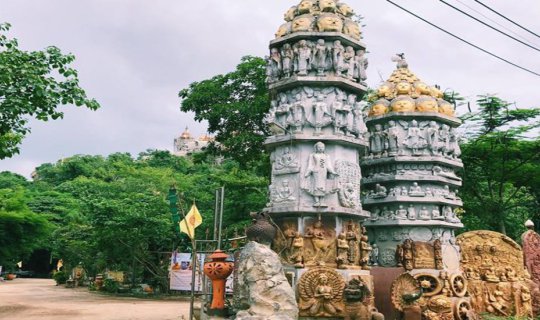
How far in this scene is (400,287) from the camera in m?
12.9

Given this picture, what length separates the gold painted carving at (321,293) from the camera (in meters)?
11.2

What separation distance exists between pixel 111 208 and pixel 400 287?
15745 millimetres

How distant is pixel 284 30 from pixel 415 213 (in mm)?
6696

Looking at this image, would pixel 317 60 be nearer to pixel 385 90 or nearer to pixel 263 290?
pixel 385 90

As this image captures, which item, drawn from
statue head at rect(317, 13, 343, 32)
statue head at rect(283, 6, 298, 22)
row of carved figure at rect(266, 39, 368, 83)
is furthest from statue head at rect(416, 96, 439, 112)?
statue head at rect(283, 6, 298, 22)

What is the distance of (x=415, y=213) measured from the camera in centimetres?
1533

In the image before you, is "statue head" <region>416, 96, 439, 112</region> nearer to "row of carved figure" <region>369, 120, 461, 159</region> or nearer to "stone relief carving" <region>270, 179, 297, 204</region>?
"row of carved figure" <region>369, 120, 461, 159</region>

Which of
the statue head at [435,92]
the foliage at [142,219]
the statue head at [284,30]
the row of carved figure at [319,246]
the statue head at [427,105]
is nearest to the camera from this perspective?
the row of carved figure at [319,246]

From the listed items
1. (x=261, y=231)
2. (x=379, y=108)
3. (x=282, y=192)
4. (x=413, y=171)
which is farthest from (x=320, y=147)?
(x=379, y=108)

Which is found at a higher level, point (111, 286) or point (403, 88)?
point (403, 88)

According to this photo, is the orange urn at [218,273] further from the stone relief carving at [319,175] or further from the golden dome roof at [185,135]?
the golden dome roof at [185,135]

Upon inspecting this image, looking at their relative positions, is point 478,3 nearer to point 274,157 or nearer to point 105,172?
point 274,157

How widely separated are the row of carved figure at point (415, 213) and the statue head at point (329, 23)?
225 inches

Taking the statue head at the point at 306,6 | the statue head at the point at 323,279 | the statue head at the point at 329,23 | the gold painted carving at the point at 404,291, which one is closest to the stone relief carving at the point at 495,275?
the gold painted carving at the point at 404,291
